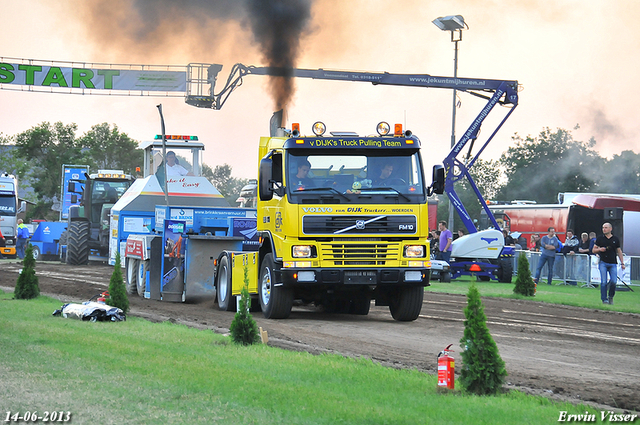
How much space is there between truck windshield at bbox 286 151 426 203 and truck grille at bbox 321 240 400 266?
2.36 feet

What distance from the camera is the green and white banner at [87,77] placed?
1399 inches

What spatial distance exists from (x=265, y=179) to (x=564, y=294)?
40.8 ft

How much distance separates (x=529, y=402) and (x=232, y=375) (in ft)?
9.15

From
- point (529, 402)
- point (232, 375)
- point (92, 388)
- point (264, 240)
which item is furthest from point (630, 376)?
point (264, 240)

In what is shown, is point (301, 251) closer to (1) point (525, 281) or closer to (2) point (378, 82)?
(1) point (525, 281)

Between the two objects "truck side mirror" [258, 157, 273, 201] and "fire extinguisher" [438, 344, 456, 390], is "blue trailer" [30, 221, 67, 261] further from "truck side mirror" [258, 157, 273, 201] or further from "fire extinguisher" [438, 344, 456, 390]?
"fire extinguisher" [438, 344, 456, 390]

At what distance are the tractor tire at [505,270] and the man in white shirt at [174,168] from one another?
11.9 meters

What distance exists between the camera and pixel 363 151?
13.4 meters

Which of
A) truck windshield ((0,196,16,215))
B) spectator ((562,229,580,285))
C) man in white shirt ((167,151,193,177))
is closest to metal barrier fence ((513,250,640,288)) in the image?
spectator ((562,229,580,285))

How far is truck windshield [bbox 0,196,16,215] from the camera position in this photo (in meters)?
40.4

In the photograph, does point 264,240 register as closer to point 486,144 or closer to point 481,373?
point 481,373

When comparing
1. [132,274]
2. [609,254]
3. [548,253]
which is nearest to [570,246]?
[548,253]

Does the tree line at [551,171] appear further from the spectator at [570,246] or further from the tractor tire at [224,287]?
the tractor tire at [224,287]

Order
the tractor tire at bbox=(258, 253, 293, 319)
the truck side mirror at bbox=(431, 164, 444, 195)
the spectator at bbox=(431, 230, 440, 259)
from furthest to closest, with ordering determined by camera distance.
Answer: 1. the spectator at bbox=(431, 230, 440, 259)
2. the tractor tire at bbox=(258, 253, 293, 319)
3. the truck side mirror at bbox=(431, 164, 444, 195)
